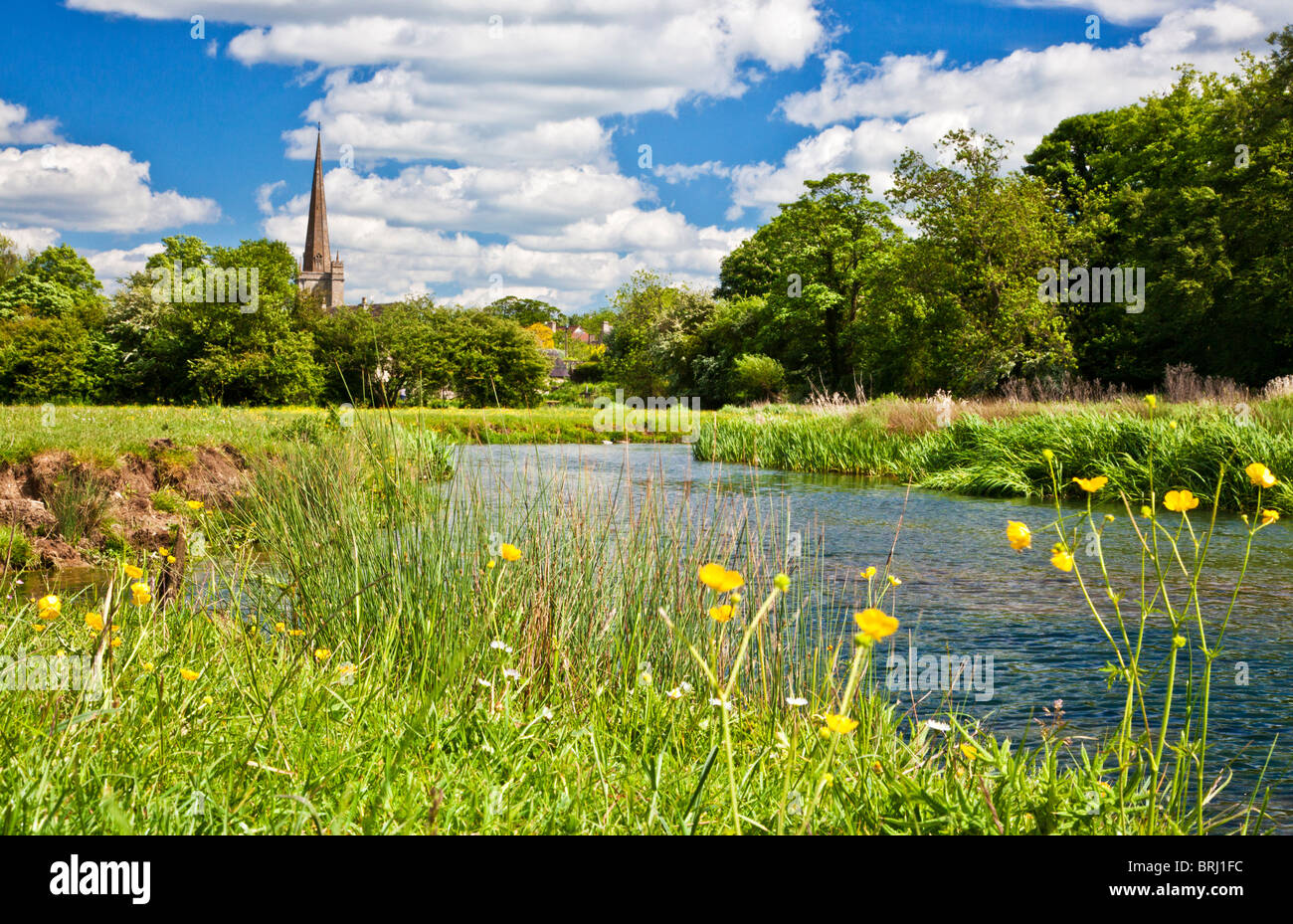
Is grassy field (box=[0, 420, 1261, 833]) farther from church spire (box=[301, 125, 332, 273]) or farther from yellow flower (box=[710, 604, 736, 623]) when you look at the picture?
church spire (box=[301, 125, 332, 273])

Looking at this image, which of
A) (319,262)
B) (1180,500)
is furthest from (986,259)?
(319,262)

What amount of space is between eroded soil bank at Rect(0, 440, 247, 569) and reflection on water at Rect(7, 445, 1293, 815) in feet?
2.00

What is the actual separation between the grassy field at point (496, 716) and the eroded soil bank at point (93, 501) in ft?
13.0

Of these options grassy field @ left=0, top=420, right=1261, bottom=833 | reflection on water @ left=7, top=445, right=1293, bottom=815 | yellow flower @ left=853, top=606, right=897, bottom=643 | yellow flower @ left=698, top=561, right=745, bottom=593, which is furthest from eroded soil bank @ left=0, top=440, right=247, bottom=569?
yellow flower @ left=853, top=606, right=897, bottom=643

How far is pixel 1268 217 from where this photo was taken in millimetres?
22391

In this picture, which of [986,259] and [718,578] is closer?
[718,578]

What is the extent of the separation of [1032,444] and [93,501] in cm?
1286

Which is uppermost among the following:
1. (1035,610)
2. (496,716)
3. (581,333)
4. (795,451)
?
(581,333)

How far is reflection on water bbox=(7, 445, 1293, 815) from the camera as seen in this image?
4.20 metres

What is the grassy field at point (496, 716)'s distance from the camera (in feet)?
5.90

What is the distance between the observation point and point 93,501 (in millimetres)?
8391

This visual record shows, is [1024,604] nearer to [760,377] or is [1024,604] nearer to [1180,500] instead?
[1180,500]
